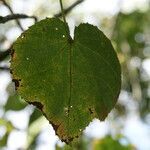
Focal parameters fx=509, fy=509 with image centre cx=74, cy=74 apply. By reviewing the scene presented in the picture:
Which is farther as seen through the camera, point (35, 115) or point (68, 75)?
point (35, 115)

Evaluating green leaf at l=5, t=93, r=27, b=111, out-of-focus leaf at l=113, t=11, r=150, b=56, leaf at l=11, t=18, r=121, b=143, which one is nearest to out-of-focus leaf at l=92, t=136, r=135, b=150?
green leaf at l=5, t=93, r=27, b=111

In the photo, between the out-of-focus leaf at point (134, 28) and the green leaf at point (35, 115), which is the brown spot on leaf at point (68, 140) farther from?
the out-of-focus leaf at point (134, 28)

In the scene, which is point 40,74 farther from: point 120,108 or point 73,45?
point 120,108

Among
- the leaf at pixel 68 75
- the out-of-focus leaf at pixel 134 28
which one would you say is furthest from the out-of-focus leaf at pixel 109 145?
the out-of-focus leaf at pixel 134 28

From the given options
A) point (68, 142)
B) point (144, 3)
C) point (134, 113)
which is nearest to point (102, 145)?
point (68, 142)

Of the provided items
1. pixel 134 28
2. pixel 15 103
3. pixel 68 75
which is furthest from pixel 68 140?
pixel 134 28

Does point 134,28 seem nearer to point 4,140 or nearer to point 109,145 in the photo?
point 109,145

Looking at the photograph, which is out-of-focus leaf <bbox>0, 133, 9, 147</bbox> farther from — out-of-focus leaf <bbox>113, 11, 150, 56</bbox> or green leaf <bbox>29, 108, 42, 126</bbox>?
out-of-focus leaf <bbox>113, 11, 150, 56</bbox>

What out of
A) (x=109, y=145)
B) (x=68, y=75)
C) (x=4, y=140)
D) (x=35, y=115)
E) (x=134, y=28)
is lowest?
(x=134, y=28)
